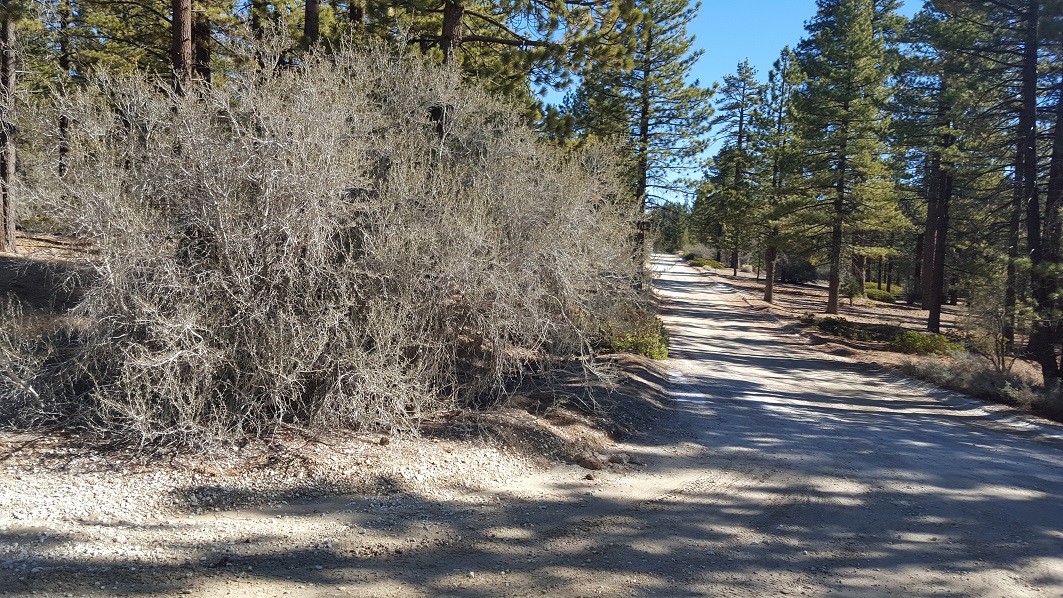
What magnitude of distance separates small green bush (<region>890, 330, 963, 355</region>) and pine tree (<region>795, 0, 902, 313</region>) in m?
7.18

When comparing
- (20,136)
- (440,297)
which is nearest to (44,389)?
(440,297)

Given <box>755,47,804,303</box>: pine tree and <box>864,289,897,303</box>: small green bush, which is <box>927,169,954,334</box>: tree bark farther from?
<box>864,289,897,303</box>: small green bush

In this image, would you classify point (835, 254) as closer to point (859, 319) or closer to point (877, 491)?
point (859, 319)

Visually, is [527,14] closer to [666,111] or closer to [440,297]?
[440,297]

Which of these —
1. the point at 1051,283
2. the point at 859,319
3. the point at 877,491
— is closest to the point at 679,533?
the point at 877,491

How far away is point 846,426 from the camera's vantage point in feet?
29.1

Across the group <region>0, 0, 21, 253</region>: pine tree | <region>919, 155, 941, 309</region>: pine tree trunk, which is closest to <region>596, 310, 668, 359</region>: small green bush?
<region>0, 0, 21, 253</region>: pine tree

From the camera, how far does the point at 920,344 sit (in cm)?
1691

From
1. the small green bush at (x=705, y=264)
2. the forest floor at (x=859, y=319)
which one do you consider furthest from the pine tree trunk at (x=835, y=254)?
the small green bush at (x=705, y=264)

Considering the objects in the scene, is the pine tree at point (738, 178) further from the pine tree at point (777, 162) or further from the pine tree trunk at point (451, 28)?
the pine tree trunk at point (451, 28)

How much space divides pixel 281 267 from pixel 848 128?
2337cm

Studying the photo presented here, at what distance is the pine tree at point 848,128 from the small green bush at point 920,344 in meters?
7.18

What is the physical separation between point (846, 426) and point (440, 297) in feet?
20.2

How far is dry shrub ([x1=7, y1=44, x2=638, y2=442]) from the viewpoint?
5.34 metres
